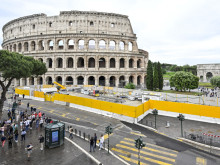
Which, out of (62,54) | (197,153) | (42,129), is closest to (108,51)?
(62,54)

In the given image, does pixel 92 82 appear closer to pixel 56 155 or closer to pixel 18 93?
pixel 18 93

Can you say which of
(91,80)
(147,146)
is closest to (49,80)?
(91,80)

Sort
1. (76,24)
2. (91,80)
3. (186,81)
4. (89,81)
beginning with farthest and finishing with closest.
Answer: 1. (91,80)
2. (89,81)
3. (76,24)
4. (186,81)

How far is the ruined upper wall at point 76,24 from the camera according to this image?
47.3 m

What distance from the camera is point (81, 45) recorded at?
50.8 metres

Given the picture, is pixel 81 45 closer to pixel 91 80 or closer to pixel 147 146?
pixel 91 80

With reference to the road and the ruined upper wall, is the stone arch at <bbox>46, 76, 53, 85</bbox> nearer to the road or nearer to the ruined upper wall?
the ruined upper wall

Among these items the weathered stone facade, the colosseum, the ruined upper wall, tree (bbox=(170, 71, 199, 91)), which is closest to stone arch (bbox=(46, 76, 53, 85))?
the colosseum

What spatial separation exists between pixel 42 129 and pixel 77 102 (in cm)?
970

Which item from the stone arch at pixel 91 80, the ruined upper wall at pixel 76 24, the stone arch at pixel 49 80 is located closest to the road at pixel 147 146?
the stone arch at pixel 91 80

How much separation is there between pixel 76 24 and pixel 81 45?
23.2ft

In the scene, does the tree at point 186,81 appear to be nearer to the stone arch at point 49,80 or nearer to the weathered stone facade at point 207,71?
the stone arch at point 49,80

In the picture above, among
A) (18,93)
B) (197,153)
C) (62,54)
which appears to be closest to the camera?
(197,153)

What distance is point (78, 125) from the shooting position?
17328 millimetres
